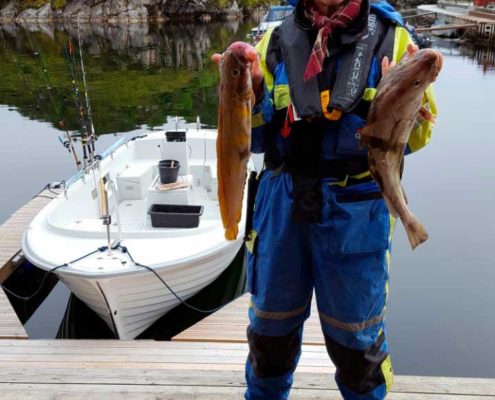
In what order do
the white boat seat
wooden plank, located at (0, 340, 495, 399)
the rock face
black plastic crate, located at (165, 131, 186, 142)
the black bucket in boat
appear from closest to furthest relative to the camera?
wooden plank, located at (0, 340, 495, 399) → the black bucket in boat → the white boat seat → black plastic crate, located at (165, 131, 186, 142) → the rock face

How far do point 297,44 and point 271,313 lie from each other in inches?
42.6

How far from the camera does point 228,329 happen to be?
15.1 feet

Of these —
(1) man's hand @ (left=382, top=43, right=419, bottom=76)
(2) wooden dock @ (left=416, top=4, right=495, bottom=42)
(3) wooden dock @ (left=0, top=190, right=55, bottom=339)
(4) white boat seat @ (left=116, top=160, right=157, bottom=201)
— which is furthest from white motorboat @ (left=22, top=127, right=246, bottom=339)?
(2) wooden dock @ (left=416, top=4, right=495, bottom=42)

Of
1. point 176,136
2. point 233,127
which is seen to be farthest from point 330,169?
point 176,136

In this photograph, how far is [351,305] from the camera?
1948mm

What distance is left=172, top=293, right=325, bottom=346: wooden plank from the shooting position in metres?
4.45

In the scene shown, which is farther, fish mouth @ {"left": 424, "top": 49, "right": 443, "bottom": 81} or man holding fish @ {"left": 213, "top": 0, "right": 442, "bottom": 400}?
man holding fish @ {"left": 213, "top": 0, "right": 442, "bottom": 400}

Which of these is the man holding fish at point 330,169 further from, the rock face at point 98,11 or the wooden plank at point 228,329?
the rock face at point 98,11

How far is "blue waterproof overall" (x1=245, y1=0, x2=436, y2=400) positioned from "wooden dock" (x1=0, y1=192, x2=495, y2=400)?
63 centimetres

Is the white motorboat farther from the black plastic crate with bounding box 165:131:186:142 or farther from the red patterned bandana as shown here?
the red patterned bandana

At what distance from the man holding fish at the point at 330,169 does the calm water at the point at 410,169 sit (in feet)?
12.0

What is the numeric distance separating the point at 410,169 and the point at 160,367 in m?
9.11

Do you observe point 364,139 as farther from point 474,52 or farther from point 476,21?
point 476,21

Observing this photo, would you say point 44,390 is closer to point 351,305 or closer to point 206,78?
point 351,305
